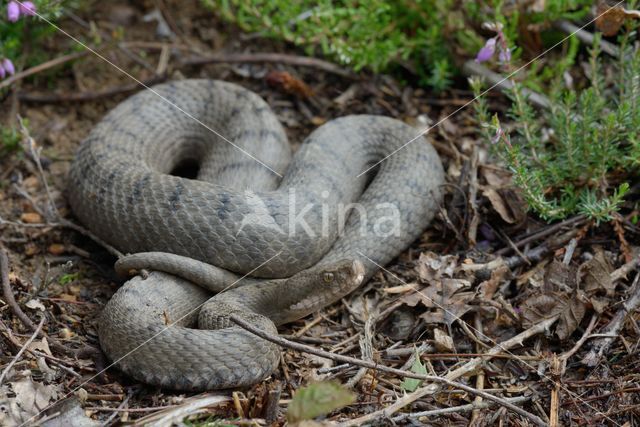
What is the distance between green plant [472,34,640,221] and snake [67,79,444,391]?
0.84 meters

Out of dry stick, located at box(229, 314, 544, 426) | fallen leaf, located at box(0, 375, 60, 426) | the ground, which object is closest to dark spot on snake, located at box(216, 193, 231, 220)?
the ground

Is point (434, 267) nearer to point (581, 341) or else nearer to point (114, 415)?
point (581, 341)

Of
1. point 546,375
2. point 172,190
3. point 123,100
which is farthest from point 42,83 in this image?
point 546,375

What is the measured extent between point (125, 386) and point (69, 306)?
36.6 inches

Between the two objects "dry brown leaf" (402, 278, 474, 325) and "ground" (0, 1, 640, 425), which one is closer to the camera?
"ground" (0, 1, 640, 425)

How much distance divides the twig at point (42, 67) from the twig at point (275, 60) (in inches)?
39.7

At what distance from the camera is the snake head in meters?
4.82

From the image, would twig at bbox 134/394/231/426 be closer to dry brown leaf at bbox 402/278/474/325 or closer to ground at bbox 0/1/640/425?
ground at bbox 0/1/640/425

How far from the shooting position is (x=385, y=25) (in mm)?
6871

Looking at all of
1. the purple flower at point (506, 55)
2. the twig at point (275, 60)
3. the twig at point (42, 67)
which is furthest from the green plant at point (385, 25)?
the twig at point (42, 67)

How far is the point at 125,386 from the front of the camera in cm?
455

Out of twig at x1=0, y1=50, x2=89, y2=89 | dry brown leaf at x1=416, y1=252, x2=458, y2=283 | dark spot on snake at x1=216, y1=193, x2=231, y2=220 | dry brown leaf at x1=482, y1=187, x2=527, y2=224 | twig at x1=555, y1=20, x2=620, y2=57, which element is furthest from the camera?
twig at x1=555, y1=20, x2=620, y2=57

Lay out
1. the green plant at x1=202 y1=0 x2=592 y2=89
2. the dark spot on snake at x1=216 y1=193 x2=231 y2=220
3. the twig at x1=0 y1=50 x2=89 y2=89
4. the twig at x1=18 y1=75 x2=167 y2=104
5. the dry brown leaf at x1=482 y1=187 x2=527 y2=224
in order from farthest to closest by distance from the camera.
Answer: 1. the twig at x1=18 y1=75 x2=167 y2=104
2. the green plant at x1=202 y1=0 x2=592 y2=89
3. the twig at x1=0 y1=50 x2=89 y2=89
4. the dry brown leaf at x1=482 y1=187 x2=527 y2=224
5. the dark spot on snake at x1=216 y1=193 x2=231 y2=220

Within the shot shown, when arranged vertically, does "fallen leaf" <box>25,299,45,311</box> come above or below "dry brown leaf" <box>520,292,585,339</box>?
above
